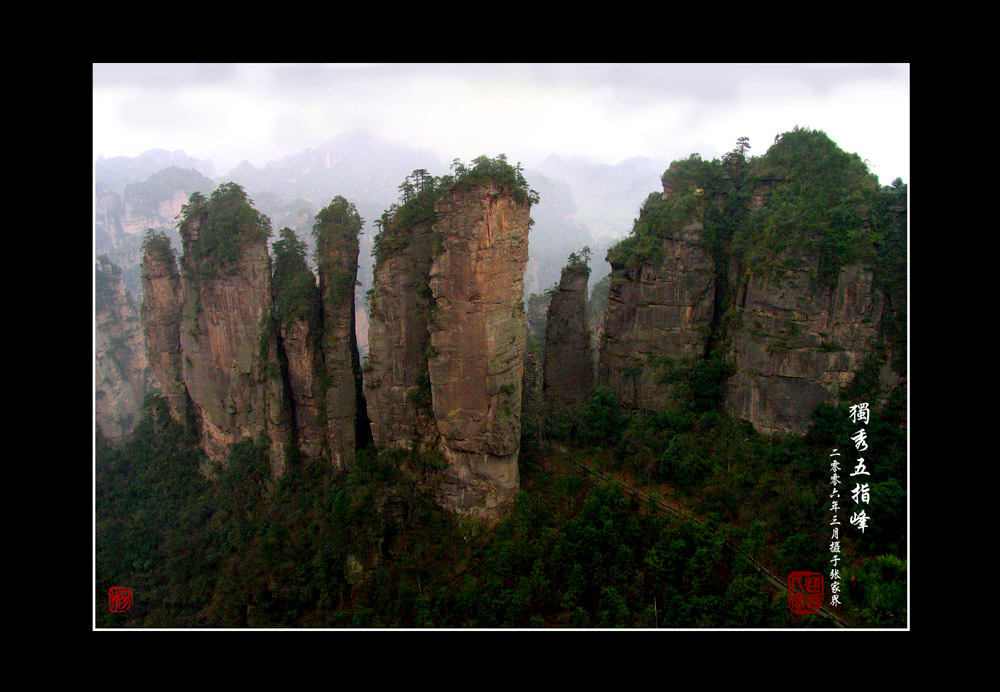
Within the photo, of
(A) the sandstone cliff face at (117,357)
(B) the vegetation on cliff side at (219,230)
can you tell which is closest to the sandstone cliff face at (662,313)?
(B) the vegetation on cliff side at (219,230)

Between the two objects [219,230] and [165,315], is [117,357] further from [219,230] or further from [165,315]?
[219,230]

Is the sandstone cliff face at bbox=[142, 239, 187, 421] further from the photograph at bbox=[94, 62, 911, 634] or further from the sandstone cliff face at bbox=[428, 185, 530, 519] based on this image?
the sandstone cliff face at bbox=[428, 185, 530, 519]

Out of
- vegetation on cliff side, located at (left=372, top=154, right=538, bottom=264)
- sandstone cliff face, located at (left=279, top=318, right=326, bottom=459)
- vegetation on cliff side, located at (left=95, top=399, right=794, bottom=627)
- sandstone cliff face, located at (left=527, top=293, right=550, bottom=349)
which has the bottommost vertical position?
vegetation on cliff side, located at (left=95, top=399, right=794, bottom=627)

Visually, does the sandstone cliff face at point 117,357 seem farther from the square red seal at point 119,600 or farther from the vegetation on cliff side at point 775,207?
the vegetation on cliff side at point 775,207

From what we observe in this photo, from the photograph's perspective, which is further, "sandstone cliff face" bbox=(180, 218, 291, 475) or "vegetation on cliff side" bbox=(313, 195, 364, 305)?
"sandstone cliff face" bbox=(180, 218, 291, 475)

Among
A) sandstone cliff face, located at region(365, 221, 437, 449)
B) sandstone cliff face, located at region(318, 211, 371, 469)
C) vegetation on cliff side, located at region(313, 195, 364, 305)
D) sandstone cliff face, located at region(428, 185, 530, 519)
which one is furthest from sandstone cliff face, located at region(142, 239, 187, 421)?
sandstone cliff face, located at region(428, 185, 530, 519)

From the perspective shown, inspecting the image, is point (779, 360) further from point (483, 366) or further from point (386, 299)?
point (386, 299)
